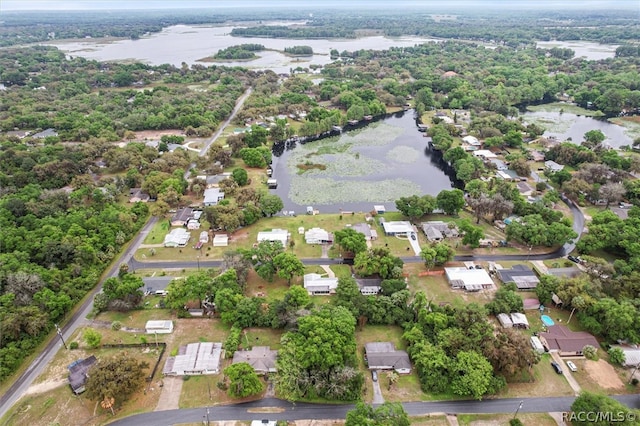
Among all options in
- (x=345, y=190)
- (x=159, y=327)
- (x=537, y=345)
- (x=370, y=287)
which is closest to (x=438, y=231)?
(x=370, y=287)

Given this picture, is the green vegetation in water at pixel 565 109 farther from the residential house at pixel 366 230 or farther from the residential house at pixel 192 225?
the residential house at pixel 192 225

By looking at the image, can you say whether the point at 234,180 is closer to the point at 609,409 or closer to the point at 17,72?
the point at 609,409

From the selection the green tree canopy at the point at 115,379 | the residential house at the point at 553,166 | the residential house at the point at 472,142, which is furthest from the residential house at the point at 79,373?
the residential house at the point at 472,142

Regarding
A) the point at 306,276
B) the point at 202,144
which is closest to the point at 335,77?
the point at 202,144

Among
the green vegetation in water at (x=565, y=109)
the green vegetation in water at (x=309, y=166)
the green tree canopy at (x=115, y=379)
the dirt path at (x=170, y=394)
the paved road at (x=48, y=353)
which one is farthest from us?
the green vegetation in water at (x=565, y=109)

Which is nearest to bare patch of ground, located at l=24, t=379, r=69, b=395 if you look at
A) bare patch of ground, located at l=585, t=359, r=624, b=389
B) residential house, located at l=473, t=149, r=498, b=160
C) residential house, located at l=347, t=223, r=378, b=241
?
residential house, located at l=347, t=223, r=378, b=241

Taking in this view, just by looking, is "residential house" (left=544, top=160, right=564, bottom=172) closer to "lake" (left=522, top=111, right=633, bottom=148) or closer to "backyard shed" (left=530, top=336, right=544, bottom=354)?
"lake" (left=522, top=111, right=633, bottom=148)
